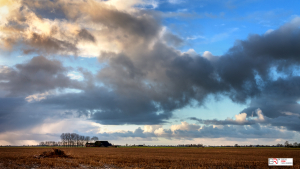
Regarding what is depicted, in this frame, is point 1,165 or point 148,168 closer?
point 1,165

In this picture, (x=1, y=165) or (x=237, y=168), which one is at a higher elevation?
(x=1, y=165)

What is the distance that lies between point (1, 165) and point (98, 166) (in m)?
13.6

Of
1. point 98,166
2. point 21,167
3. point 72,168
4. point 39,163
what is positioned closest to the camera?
point 21,167

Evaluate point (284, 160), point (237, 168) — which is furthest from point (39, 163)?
point (284, 160)

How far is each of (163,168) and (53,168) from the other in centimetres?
1624

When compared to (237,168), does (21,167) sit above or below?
above

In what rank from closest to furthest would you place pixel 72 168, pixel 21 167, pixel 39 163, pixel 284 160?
pixel 21 167, pixel 72 168, pixel 39 163, pixel 284 160

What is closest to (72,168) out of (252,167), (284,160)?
(252,167)

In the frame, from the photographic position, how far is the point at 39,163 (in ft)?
112

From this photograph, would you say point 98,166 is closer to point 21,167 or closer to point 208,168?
point 21,167

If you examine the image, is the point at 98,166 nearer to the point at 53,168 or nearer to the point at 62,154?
the point at 53,168

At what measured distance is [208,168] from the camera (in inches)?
1385

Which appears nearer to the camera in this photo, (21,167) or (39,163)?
(21,167)

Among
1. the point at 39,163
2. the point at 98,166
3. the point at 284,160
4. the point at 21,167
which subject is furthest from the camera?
the point at 284,160
